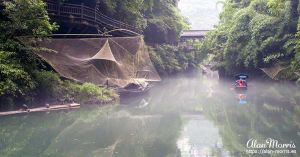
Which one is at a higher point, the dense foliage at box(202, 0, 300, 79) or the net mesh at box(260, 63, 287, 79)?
the dense foliage at box(202, 0, 300, 79)

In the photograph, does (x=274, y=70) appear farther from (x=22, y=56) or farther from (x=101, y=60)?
(x=22, y=56)

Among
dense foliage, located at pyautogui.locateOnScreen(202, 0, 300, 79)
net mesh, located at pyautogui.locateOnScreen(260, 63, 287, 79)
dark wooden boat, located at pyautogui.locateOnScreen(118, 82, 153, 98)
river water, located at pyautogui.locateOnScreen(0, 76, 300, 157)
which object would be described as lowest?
river water, located at pyautogui.locateOnScreen(0, 76, 300, 157)

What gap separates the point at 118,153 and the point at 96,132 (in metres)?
3.14

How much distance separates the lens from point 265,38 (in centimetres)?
3222

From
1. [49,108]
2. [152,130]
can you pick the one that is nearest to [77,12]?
[49,108]

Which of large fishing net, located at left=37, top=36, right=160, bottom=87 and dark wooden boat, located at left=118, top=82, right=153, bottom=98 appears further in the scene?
dark wooden boat, located at left=118, top=82, right=153, bottom=98

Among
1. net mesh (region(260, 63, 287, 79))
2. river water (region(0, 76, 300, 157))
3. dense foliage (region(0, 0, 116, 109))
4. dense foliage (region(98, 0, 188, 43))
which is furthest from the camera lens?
net mesh (region(260, 63, 287, 79))

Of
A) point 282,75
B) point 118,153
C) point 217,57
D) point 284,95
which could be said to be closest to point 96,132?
point 118,153

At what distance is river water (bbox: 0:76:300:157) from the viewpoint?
10531 millimetres

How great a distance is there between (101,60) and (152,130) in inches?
325

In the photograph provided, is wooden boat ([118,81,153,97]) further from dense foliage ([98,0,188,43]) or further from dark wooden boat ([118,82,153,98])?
dense foliage ([98,0,188,43])

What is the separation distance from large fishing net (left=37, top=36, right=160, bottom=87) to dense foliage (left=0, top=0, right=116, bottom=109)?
0.87m

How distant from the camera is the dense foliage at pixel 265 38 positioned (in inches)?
1179

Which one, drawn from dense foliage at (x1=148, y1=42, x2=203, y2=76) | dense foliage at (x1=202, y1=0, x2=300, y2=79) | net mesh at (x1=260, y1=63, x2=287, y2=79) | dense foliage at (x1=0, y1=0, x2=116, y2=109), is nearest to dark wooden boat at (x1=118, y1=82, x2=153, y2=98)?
dense foliage at (x1=0, y1=0, x2=116, y2=109)
